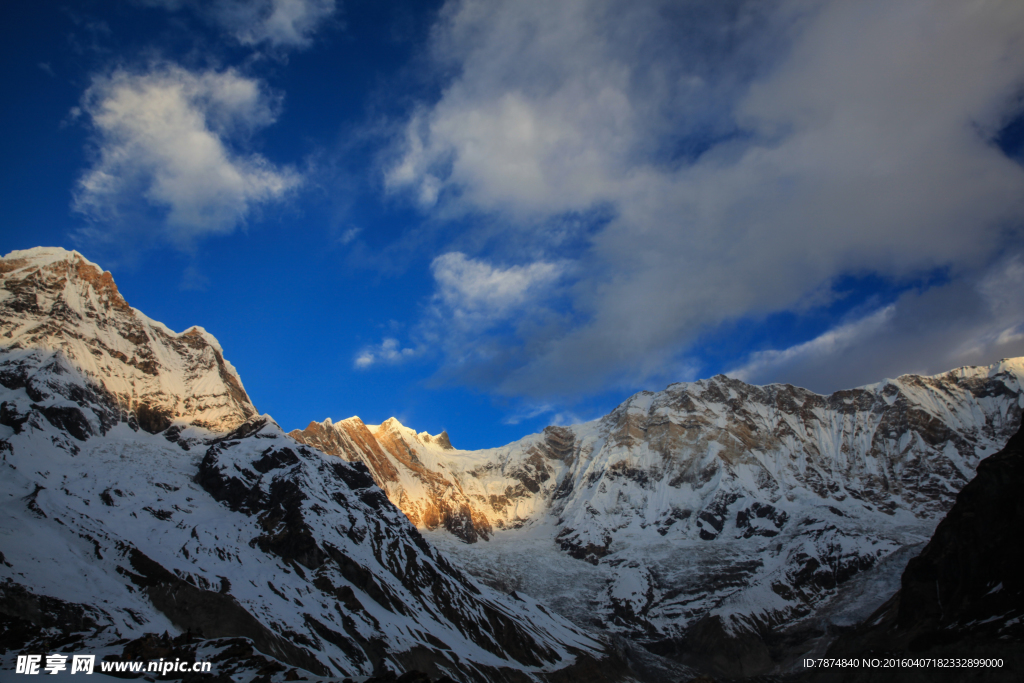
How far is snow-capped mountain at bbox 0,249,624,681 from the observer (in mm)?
92562

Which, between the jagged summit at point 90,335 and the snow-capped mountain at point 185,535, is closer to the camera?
the snow-capped mountain at point 185,535

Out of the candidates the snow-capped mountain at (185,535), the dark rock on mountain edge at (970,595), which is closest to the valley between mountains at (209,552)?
the snow-capped mountain at (185,535)

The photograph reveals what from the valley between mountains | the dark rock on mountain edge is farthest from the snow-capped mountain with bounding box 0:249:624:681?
the dark rock on mountain edge

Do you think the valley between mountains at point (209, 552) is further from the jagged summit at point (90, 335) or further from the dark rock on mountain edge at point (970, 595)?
the dark rock on mountain edge at point (970, 595)

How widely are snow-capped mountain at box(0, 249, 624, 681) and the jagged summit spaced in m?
0.52

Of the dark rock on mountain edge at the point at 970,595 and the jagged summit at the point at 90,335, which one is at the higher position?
the jagged summit at the point at 90,335

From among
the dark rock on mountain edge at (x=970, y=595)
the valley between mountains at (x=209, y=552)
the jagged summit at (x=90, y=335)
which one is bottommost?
the dark rock on mountain edge at (x=970, y=595)

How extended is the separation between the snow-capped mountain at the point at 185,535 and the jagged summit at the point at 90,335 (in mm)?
523

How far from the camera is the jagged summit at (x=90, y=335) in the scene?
165 m

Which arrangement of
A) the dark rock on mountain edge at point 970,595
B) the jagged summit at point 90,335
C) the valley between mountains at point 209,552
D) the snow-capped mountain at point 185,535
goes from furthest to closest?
1. the jagged summit at point 90,335
2. the snow-capped mountain at point 185,535
3. the valley between mountains at point 209,552
4. the dark rock on mountain edge at point 970,595

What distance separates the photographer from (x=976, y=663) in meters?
78.1

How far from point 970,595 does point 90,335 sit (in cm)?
20572

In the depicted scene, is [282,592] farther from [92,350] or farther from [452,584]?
[92,350]

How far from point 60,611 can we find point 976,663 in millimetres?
112515
